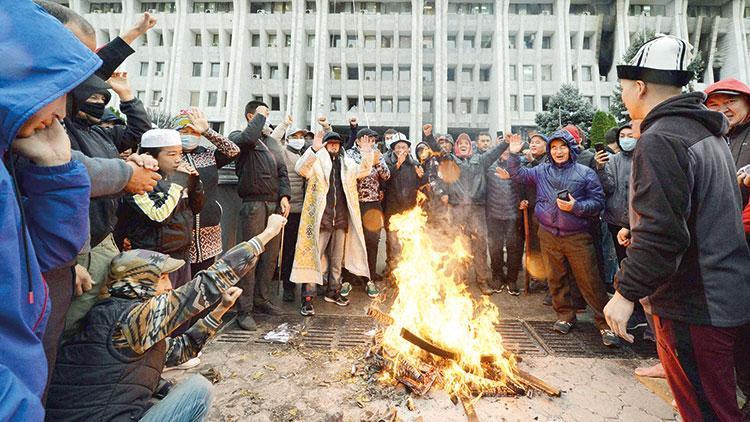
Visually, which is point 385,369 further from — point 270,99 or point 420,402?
point 270,99

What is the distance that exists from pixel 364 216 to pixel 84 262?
465 centimetres

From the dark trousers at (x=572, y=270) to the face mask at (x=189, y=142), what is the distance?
5.07 metres

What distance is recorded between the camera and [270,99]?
3675 cm

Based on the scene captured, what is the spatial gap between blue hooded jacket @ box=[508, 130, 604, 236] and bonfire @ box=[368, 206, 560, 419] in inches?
64.2

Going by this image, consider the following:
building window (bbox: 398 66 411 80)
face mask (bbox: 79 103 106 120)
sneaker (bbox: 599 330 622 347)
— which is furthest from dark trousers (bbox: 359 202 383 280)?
building window (bbox: 398 66 411 80)

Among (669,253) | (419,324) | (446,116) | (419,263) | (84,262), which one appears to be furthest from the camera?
(446,116)

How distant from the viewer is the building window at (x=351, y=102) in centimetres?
3570

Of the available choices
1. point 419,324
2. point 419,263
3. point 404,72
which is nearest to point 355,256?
point 419,263

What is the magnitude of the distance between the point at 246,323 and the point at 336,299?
5.33 feet

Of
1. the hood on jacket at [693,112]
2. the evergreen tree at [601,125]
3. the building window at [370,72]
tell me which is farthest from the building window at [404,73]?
the hood on jacket at [693,112]

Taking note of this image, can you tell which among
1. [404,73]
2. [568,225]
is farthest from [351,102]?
[568,225]

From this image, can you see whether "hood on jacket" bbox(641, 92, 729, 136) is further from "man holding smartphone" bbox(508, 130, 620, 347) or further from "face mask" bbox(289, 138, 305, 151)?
"face mask" bbox(289, 138, 305, 151)

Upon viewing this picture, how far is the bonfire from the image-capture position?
332 centimetres

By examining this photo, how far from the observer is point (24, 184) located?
1364 millimetres
